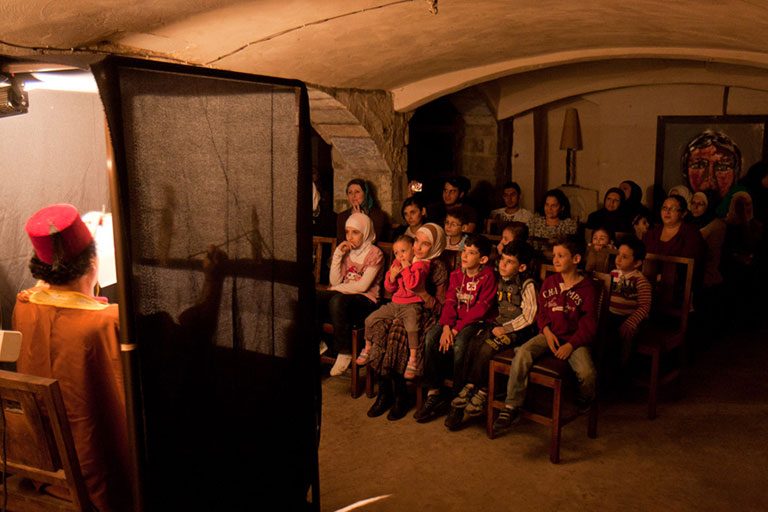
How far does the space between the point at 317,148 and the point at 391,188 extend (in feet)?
6.67

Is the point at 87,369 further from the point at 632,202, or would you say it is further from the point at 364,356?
the point at 632,202

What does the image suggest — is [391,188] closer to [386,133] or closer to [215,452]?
[386,133]

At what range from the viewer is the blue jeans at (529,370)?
3.23m

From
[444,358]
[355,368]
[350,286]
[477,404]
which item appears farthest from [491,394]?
[350,286]

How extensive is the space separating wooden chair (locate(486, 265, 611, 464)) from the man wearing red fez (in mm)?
2011

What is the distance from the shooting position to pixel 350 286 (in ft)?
13.9

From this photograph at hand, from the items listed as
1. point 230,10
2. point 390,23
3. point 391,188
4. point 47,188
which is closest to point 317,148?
point 391,188

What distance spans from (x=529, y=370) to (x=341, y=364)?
1329 mm

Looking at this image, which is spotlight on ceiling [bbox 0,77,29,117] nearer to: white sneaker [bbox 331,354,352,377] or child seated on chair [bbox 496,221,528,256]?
white sneaker [bbox 331,354,352,377]

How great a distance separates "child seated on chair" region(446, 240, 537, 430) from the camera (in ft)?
11.4

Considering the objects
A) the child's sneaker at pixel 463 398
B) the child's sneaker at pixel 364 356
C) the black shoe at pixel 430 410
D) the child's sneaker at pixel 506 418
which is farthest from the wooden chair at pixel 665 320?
the child's sneaker at pixel 364 356

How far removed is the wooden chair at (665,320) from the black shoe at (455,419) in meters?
1.06

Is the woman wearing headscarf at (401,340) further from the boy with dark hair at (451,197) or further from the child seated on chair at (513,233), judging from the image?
the boy with dark hair at (451,197)

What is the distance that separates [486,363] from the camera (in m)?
3.44
